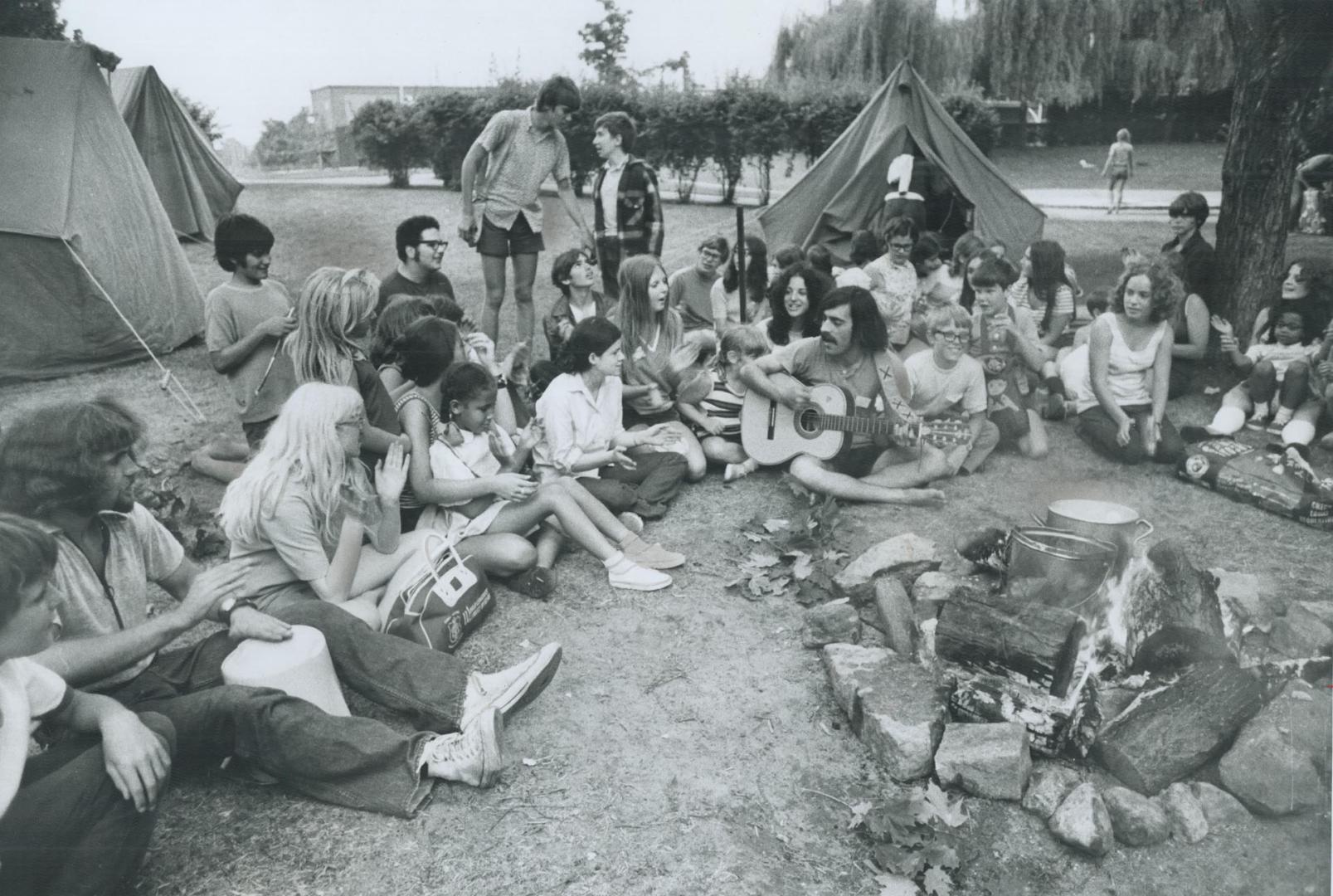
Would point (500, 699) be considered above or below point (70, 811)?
below

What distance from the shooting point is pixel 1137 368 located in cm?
536

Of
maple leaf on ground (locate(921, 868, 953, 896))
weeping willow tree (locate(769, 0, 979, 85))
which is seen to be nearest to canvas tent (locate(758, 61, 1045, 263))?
weeping willow tree (locate(769, 0, 979, 85))

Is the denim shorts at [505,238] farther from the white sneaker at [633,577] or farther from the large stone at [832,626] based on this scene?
the large stone at [832,626]

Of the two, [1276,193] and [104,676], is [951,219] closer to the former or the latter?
[1276,193]

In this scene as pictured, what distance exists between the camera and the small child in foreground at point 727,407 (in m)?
5.27

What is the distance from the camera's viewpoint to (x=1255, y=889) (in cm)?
240

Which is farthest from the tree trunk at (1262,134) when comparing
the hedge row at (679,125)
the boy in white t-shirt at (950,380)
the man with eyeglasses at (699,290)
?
the hedge row at (679,125)

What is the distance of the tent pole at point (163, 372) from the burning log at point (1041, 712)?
511 centimetres

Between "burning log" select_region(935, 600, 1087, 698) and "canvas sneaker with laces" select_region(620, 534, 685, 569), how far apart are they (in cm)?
144

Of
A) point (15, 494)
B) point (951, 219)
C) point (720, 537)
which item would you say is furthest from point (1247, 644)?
point (951, 219)

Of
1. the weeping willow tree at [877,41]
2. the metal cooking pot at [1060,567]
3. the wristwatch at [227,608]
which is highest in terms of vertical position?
the weeping willow tree at [877,41]

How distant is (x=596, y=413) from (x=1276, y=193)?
546cm

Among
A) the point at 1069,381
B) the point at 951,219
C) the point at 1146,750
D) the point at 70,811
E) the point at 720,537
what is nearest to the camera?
the point at 70,811

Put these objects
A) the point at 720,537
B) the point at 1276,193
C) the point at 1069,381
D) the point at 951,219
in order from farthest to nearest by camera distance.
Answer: the point at 951,219, the point at 1276,193, the point at 1069,381, the point at 720,537
